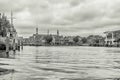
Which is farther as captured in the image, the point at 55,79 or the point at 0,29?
the point at 0,29

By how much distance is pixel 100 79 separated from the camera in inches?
797

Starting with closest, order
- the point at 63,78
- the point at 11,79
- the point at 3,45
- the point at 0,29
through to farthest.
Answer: the point at 11,79
the point at 63,78
the point at 3,45
the point at 0,29

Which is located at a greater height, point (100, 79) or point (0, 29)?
point (0, 29)

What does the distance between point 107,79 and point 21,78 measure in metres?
6.22

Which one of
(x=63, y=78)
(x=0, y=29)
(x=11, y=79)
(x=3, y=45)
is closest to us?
(x=11, y=79)

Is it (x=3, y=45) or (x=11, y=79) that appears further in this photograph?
(x=3, y=45)

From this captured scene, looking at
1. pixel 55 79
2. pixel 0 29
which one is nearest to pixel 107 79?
pixel 55 79

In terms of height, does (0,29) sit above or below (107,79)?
above

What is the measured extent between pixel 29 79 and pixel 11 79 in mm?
1231

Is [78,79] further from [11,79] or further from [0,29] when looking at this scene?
[0,29]

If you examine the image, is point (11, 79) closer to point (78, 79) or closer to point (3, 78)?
point (3, 78)

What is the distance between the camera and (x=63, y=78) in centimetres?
2023

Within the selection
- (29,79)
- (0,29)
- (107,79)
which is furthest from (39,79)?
(0,29)

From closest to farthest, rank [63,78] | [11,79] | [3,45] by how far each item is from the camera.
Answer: [11,79], [63,78], [3,45]
